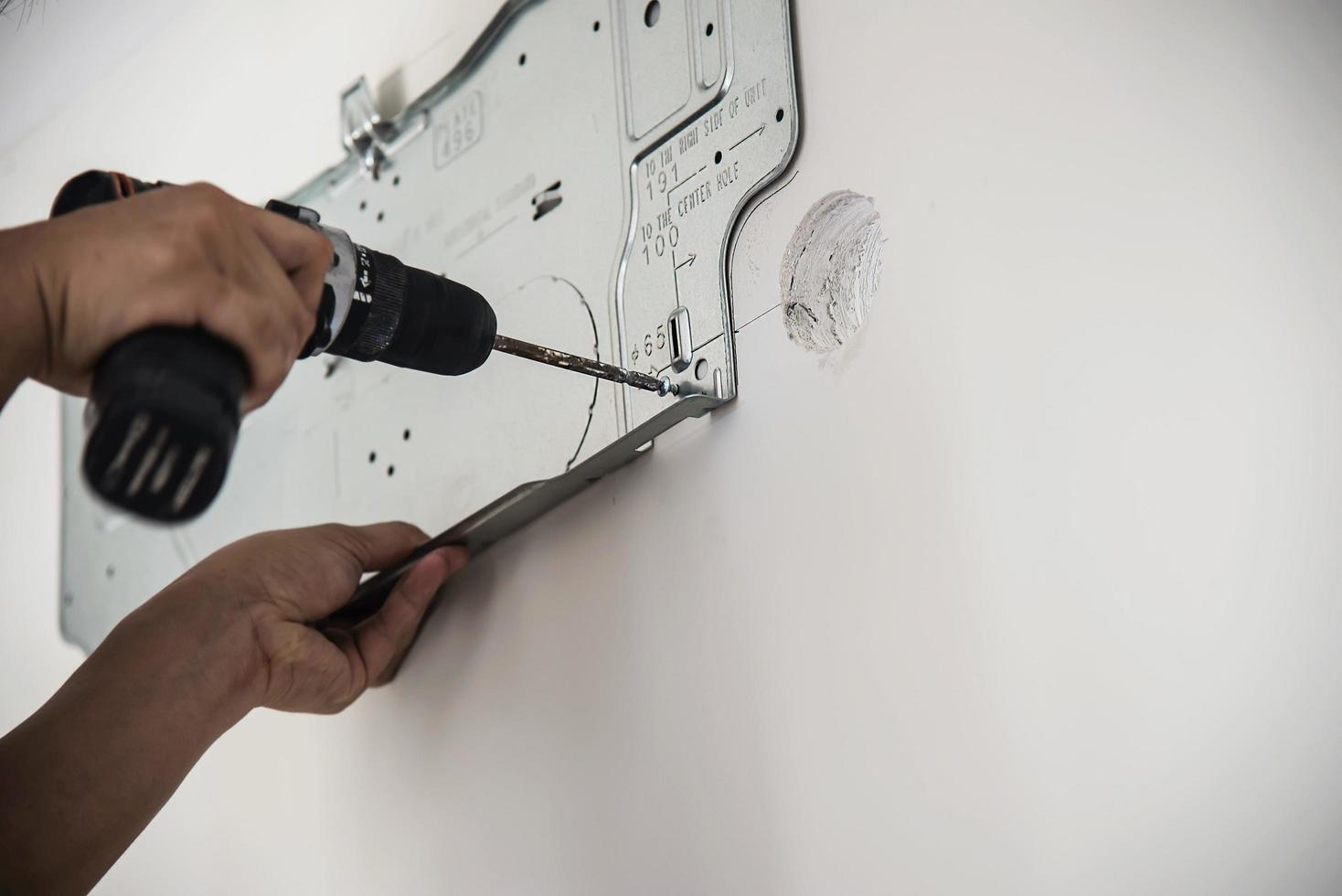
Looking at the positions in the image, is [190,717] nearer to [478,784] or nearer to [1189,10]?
[478,784]

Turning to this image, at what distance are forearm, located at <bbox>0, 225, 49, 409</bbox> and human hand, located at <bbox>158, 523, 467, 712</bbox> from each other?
0.36 metres

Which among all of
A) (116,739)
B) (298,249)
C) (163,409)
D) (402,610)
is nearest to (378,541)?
(402,610)

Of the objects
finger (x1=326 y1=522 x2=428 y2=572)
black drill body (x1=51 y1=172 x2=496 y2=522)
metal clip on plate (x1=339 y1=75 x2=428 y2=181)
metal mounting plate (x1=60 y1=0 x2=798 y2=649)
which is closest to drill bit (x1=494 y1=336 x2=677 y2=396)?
metal mounting plate (x1=60 y1=0 x2=798 y2=649)

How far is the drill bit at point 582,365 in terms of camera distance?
0.73 m

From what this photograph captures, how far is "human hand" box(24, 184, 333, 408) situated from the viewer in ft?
1.58

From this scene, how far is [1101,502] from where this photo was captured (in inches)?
23.1

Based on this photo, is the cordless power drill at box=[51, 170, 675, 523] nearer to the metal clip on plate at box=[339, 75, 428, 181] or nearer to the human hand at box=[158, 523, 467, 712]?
the human hand at box=[158, 523, 467, 712]

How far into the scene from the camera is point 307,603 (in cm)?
86

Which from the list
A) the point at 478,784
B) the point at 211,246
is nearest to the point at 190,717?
the point at 478,784

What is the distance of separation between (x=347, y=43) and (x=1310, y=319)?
0.98m

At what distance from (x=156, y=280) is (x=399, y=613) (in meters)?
0.46

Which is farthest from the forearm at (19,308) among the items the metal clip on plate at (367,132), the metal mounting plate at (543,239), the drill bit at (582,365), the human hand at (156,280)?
the metal clip on plate at (367,132)

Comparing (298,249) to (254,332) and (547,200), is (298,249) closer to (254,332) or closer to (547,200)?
(254,332)

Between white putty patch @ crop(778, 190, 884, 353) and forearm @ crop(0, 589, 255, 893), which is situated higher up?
white putty patch @ crop(778, 190, 884, 353)
